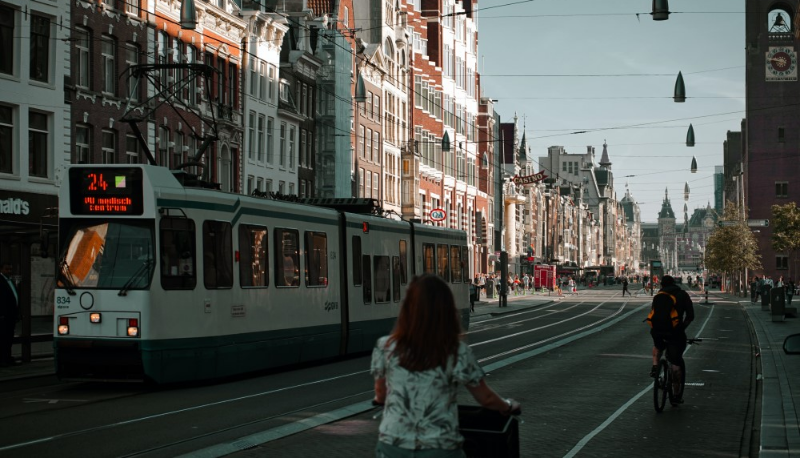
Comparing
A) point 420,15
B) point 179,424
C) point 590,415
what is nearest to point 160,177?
point 179,424

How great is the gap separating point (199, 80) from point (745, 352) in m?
25.4

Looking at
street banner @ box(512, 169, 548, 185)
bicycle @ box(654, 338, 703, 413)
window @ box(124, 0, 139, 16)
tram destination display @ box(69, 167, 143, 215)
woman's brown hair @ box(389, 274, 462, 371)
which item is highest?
window @ box(124, 0, 139, 16)

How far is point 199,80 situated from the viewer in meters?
45.6

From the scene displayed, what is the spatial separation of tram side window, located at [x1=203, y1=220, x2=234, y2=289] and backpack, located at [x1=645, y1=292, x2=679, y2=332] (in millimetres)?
7088

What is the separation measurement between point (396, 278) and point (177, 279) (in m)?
9.66

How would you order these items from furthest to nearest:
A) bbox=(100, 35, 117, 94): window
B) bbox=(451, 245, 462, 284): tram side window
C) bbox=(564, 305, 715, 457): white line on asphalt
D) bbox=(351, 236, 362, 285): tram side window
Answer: bbox=(100, 35, 117, 94): window < bbox=(451, 245, 462, 284): tram side window < bbox=(351, 236, 362, 285): tram side window < bbox=(564, 305, 715, 457): white line on asphalt

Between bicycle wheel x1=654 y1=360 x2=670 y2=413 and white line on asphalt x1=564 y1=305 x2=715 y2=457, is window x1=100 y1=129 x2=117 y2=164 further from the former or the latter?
bicycle wheel x1=654 y1=360 x2=670 y2=413

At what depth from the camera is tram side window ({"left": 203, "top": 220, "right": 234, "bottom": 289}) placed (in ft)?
60.5

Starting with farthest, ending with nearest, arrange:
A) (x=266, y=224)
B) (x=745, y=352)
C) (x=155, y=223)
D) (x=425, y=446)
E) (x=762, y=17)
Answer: (x=762, y=17) < (x=745, y=352) < (x=266, y=224) < (x=155, y=223) < (x=425, y=446)

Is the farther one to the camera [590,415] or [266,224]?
[266,224]

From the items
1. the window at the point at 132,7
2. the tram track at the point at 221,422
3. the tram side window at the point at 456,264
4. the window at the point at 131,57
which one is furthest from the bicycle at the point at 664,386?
the window at the point at 132,7

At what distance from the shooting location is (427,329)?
5547 millimetres

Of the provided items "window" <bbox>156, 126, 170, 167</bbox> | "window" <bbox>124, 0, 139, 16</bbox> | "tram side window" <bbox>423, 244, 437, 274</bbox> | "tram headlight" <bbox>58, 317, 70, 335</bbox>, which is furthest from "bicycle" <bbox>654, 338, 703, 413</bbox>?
"window" <bbox>156, 126, 170, 167</bbox>

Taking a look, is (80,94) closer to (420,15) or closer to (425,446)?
(425,446)
